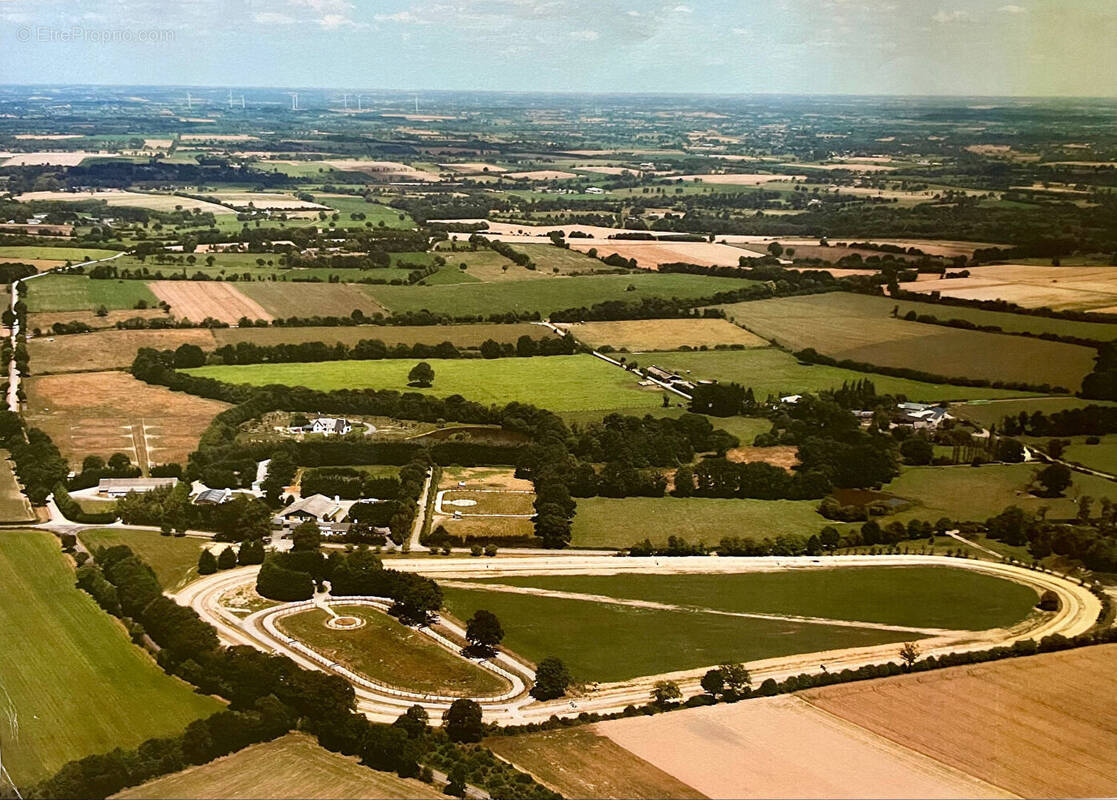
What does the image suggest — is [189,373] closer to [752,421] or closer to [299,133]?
[752,421]

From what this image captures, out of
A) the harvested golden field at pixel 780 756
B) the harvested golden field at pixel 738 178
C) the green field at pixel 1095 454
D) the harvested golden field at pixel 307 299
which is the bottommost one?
the harvested golden field at pixel 780 756

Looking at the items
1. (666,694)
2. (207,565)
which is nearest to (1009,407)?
(666,694)

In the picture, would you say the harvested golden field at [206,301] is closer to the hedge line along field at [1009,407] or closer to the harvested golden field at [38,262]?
the harvested golden field at [38,262]

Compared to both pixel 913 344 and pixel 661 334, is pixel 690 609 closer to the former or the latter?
pixel 913 344

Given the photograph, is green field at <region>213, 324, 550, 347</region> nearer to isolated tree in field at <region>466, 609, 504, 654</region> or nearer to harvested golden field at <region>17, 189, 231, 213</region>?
harvested golden field at <region>17, 189, 231, 213</region>

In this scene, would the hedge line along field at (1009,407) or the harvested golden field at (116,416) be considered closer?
the harvested golden field at (116,416)

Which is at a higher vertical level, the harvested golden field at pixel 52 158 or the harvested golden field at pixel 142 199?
the harvested golden field at pixel 52 158

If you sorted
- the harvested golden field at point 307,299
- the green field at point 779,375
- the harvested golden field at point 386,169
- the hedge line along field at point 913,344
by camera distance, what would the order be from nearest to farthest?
the hedge line along field at point 913,344 < the green field at point 779,375 < the harvested golden field at point 307,299 < the harvested golden field at point 386,169

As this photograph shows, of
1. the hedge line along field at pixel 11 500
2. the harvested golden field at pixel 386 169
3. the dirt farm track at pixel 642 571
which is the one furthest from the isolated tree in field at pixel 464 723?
the harvested golden field at pixel 386 169
